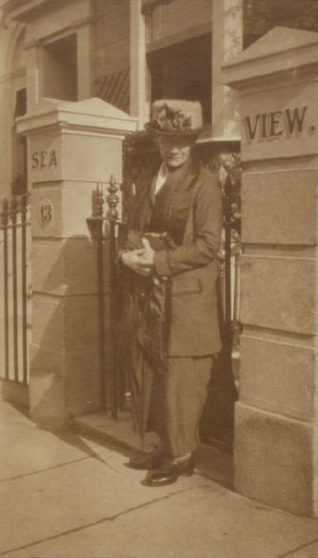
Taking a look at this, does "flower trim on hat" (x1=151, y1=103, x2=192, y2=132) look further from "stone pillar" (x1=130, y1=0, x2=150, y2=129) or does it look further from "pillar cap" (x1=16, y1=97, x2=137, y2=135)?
"stone pillar" (x1=130, y1=0, x2=150, y2=129)

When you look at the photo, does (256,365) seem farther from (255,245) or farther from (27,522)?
(27,522)

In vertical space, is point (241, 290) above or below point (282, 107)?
below

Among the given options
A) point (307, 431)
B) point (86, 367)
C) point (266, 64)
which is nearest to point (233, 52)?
point (86, 367)

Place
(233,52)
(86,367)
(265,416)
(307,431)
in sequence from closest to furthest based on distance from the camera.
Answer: (307,431), (265,416), (86,367), (233,52)

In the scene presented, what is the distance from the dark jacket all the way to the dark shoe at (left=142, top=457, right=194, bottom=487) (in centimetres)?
68

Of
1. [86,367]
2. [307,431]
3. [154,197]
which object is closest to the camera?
[307,431]

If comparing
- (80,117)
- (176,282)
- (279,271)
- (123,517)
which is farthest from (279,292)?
(80,117)

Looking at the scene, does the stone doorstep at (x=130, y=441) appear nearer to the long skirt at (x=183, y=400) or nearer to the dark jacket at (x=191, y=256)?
the long skirt at (x=183, y=400)

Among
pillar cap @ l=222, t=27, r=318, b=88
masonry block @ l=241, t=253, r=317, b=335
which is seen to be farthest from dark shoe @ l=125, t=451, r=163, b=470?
pillar cap @ l=222, t=27, r=318, b=88

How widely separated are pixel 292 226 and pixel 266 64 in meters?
0.84

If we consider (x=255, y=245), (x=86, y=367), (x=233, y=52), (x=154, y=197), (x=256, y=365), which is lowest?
(x=86, y=367)

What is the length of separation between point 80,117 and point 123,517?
2.99 metres

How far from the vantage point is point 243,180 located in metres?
3.96

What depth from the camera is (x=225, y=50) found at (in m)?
10.2
